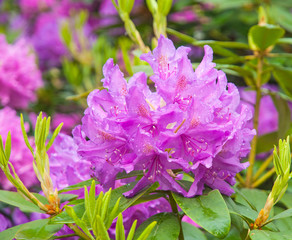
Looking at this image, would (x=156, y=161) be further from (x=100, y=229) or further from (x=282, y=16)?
(x=282, y=16)

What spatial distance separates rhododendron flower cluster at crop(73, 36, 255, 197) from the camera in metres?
0.65

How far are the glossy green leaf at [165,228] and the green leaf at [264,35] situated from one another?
0.48 m

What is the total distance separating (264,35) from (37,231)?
0.63m

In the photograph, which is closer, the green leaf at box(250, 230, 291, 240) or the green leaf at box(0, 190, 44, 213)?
the green leaf at box(250, 230, 291, 240)

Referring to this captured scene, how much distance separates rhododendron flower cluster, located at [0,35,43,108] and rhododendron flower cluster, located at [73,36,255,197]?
3.29 feet

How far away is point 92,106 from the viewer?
2.29 ft

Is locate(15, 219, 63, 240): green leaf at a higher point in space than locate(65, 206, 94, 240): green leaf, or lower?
lower

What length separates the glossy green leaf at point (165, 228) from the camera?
638 mm

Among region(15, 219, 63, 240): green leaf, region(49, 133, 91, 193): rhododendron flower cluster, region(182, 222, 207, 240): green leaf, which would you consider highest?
region(49, 133, 91, 193): rhododendron flower cluster

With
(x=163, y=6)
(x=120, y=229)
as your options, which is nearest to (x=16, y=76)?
(x=163, y=6)

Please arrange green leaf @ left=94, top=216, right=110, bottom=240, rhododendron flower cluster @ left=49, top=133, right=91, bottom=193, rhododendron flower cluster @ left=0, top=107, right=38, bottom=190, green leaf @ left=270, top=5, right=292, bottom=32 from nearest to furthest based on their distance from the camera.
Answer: green leaf @ left=94, top=216, right=110, bottom=240, rhododendron flower cluster @ left=49, top=133, right=91, bottom=193, rhododendron flower cluster @ left=0, top=107, right=38, bottom=190, green leaf @ left=270, top=5, right=292, bottom=32

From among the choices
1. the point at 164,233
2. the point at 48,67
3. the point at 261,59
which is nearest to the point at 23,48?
the point at 48,67

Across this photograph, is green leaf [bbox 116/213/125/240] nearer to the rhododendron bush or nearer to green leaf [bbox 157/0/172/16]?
the rhododendron bush

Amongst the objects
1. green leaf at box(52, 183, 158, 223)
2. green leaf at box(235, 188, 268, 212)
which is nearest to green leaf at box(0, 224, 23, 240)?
green leaf at box(52, 183, 158, 223)
